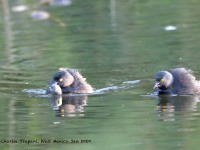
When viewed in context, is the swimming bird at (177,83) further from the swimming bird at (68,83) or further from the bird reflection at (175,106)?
the swimming bird at (68,83)

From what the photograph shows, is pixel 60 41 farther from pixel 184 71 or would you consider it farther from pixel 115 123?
pixel 115 123

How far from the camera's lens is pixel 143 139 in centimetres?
899

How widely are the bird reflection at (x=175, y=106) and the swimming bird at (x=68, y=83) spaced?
1.31 meters

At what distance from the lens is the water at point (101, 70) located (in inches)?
368

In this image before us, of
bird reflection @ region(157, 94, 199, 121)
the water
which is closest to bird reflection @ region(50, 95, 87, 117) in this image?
the water

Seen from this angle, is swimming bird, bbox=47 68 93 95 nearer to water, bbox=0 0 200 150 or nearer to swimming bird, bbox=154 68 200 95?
water, bbox=0 0 200 150

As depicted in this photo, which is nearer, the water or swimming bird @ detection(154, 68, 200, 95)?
the water

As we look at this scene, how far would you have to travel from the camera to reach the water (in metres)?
9.36

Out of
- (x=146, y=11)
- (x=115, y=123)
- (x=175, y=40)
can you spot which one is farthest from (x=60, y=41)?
(x=115, y=123)

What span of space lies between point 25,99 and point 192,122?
3102 millimetres

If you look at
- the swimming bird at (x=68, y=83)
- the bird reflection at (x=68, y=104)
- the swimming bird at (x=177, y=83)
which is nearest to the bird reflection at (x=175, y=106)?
the swimming bird at (x=177, y=83)

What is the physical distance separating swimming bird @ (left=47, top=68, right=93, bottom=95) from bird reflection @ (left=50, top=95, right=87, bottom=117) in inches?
5.6

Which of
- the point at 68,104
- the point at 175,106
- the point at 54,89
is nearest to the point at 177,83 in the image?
the point at 175,106

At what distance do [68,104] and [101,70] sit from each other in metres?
2.14
